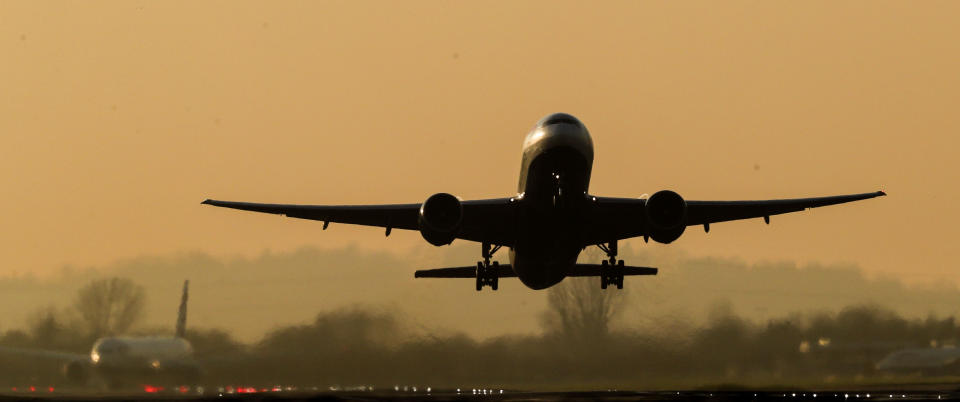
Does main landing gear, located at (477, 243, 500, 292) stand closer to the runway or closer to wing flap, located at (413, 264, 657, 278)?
wing flap, located at (413, 264, 657, 278)

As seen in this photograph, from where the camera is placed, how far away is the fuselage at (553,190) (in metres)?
36.7

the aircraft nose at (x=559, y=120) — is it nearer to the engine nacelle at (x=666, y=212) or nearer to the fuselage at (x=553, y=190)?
the fuselage at (x=553, y=190)

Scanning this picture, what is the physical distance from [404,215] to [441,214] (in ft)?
11.1

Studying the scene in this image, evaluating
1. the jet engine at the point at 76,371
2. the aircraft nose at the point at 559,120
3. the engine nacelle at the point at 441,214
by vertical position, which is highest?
the aircraft nose at the point at 559,120

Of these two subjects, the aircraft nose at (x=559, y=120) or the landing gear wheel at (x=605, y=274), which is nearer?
the aircraft nose at (x=559, y=120)

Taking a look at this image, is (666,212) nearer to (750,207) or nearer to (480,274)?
(750,207)

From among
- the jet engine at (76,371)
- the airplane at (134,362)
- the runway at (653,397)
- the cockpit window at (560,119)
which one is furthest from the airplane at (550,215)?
the jet engine at (76,371)

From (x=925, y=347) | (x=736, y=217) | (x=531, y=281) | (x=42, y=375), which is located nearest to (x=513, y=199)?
(x=531, y=281)

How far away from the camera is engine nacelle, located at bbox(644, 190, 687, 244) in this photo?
126 feet

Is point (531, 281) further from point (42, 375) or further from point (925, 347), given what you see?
point (42, 375)

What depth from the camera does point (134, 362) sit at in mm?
53406

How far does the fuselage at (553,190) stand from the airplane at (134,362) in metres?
17.4

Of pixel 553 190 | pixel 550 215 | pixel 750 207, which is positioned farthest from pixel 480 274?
pixel 750 207

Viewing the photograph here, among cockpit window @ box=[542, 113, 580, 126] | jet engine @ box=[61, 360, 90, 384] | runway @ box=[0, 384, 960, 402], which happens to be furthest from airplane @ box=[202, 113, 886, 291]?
jet engine @ box=[61, 360, 90, 384]
